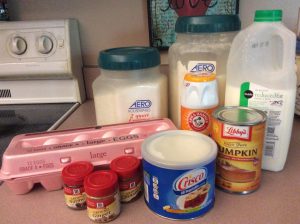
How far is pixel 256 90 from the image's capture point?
53cm

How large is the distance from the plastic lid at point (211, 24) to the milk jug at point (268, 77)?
0.19 feet

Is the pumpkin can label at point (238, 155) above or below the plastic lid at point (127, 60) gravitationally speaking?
below

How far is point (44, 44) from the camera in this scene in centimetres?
86

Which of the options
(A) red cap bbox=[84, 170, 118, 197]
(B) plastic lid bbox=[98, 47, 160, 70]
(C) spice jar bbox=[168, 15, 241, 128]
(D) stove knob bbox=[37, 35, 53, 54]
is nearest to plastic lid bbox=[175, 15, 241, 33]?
(C) spice jar bbox=[168, 15, 241, 128]

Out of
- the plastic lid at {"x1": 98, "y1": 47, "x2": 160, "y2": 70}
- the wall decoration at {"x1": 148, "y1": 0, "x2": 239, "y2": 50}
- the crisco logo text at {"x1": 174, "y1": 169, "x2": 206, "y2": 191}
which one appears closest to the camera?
the crisco logo text at {"x1": 174, "y1": 169, "x2": 206, "y2": 191}

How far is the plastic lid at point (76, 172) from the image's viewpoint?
452mm

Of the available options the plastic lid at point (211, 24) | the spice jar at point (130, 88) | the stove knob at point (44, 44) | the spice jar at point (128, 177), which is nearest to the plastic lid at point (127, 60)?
the spice jar at point (130, 88)

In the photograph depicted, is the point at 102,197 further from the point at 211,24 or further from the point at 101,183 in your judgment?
the point at 211,24

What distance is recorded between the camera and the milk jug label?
0.52 m

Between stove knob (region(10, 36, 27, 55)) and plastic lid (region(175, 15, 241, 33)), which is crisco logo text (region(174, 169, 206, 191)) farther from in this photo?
stove knob (region(10, 36, 27, 55))

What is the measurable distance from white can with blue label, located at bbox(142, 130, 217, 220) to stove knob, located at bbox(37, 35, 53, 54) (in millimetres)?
551

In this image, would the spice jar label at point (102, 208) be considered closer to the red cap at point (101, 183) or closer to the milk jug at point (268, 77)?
the red cap at point (101, 183)

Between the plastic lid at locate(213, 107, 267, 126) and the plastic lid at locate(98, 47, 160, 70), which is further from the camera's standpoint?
the plastic lid at locate(98, 47, 160, 70)

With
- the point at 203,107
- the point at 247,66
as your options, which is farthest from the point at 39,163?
the point at 247,66
